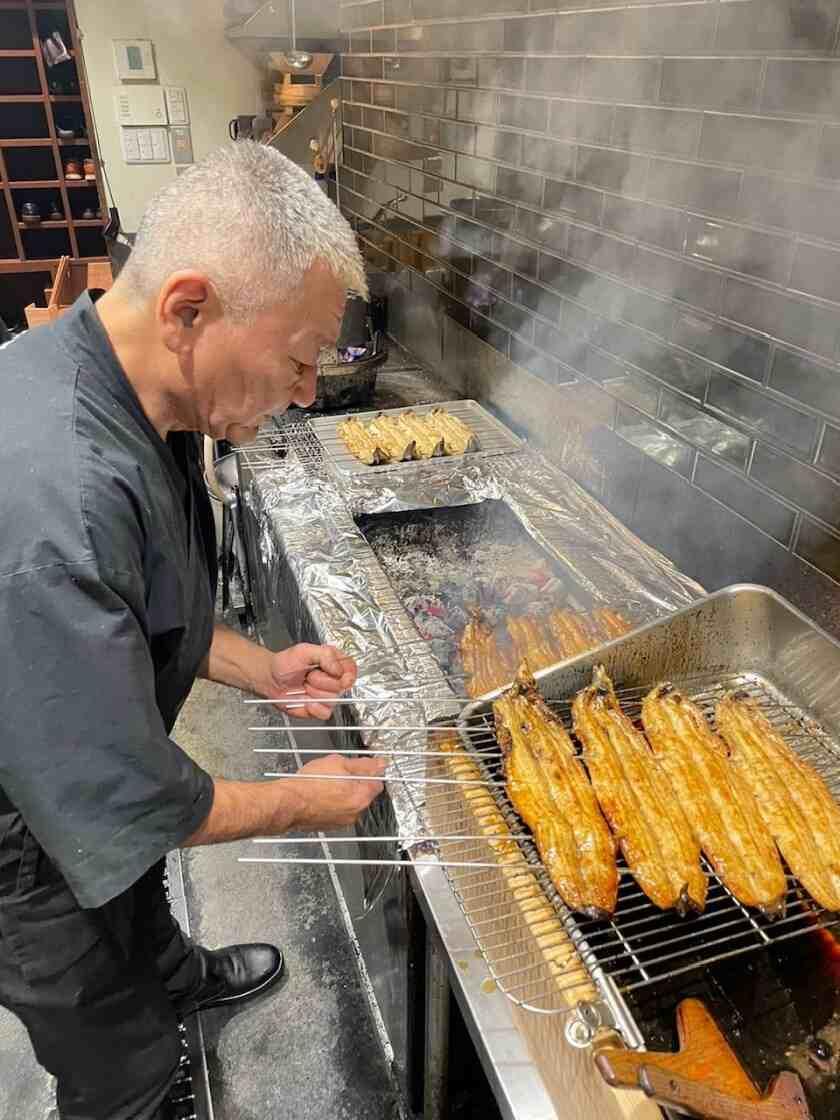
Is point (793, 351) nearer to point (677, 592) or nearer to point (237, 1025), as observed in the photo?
point (677, 592)

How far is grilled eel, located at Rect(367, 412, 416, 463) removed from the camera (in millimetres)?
3711

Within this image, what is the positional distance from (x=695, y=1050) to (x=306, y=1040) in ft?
7.03

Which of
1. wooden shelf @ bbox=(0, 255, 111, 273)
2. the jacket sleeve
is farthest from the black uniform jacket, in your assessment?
wooden shelf @ bbox=(0, 255, 111, 273)

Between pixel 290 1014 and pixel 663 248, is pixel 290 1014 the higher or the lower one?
the lower one

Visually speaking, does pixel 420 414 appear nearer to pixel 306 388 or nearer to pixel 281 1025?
pixel 306 388

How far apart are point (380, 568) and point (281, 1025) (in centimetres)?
191

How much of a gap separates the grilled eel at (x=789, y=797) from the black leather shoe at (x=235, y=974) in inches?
86.9

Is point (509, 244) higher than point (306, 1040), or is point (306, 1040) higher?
point (509, 244)

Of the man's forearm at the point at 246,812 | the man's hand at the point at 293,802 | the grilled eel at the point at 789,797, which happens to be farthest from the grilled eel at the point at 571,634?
the man's forearm at the point at 246,812

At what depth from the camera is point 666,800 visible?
6.41ft

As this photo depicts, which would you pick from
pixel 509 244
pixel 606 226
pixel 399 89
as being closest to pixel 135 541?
pixel 606 226

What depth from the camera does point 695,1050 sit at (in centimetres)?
145

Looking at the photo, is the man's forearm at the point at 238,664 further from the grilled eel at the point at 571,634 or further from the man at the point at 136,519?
the grilled eel at the point at 571,634

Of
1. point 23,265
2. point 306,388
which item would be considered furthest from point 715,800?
point 23,265
